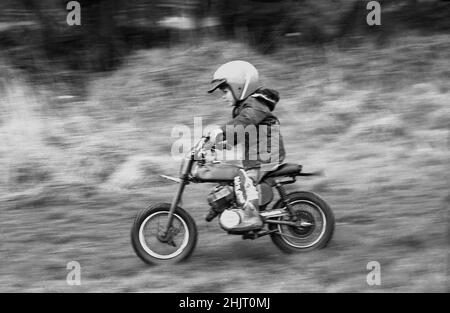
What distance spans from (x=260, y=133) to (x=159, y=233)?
4.03 ft

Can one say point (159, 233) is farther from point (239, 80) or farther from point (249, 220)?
point (239, 80)

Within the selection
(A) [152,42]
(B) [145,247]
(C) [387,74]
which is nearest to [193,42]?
(A) [152,42]

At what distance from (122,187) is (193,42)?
315 centimetres

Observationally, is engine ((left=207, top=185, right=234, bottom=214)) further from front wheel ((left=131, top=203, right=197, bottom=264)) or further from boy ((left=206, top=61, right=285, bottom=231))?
front wheel ((left=131, top=203, right=197, bottom=264))

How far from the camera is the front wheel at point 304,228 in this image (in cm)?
646

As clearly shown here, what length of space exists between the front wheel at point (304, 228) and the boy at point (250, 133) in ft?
0.98

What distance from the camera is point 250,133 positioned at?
21.1ft

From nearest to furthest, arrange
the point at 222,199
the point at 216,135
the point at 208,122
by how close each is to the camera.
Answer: the point at 216,135, the point at 222,199, the point at 208,122

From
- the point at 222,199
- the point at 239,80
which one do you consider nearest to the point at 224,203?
the point at 222,199

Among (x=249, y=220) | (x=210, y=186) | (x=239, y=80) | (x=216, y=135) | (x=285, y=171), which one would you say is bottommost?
(x=249, y=220)

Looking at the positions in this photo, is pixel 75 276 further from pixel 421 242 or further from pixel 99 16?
pixel 99 16

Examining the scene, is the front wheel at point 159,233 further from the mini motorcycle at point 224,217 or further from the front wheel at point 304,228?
the front wheel at point 304,228

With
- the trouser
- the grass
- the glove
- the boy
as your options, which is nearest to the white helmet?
the boy

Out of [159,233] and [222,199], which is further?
[222,199]
